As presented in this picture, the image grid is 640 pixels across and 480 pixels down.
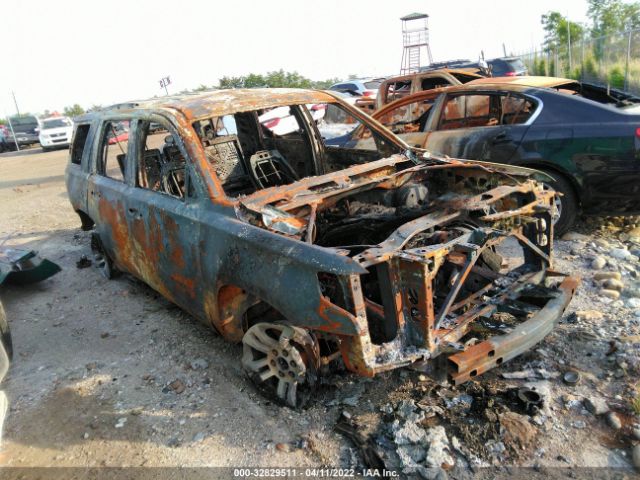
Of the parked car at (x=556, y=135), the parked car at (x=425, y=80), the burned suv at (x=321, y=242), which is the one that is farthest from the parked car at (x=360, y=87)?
the burned suv at (x=321, y=242)

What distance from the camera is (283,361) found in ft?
9.48

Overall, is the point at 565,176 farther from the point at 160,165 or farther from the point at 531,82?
the point at 160,165

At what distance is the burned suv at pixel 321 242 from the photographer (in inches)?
98.5

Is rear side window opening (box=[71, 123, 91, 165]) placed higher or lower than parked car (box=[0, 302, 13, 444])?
higher

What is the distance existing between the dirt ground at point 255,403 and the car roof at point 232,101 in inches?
69.6

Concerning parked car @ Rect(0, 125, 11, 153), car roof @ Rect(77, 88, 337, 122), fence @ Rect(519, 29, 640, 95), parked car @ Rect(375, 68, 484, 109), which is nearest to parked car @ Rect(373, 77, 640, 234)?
car roof @ Rect(77, 88, 337, 122)

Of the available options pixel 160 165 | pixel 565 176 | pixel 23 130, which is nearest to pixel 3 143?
pixel 23 130

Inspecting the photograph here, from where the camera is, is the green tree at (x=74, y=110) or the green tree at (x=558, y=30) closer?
the green tree at (x=558, y=30)

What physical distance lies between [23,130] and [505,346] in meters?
29.0

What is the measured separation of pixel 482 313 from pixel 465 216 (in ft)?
2.30

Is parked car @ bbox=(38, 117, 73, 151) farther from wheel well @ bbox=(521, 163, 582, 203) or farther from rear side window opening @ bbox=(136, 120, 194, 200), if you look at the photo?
wheel well @ bbox=(521, 163, 582, 203)

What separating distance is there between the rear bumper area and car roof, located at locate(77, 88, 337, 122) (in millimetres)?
2322

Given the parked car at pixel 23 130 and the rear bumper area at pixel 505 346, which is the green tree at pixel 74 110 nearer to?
the parked car at pixel 23 130

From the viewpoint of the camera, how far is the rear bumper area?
246cm
